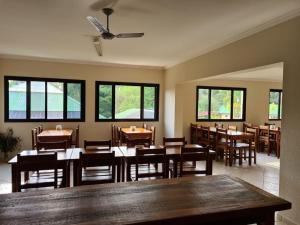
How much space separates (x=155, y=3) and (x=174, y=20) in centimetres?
58

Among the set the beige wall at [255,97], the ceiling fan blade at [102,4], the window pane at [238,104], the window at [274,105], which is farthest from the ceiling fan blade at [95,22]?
the window at [274,105]

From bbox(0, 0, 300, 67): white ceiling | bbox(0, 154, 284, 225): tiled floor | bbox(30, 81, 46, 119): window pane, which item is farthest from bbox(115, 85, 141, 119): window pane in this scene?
bbox(0, 154, 284, 225): tiled floor

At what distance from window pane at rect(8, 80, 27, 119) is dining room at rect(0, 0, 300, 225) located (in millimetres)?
25

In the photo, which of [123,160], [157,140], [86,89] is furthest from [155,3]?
[157,140]

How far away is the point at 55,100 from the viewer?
6227 mm

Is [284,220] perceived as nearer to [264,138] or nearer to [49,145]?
[49,145]

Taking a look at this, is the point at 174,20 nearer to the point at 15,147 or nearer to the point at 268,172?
the point at 268,172

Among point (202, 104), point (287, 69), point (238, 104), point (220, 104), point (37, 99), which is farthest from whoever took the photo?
point (238, 104)

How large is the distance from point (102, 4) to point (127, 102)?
14.0 ft

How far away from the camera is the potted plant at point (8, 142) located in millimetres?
5574

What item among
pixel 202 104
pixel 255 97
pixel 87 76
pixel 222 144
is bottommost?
pixel 222 144

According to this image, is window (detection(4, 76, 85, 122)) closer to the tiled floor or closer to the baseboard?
the tiled floor

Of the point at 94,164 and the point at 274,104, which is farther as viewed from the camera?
the point at 274,104

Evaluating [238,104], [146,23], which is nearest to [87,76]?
[146,23]
